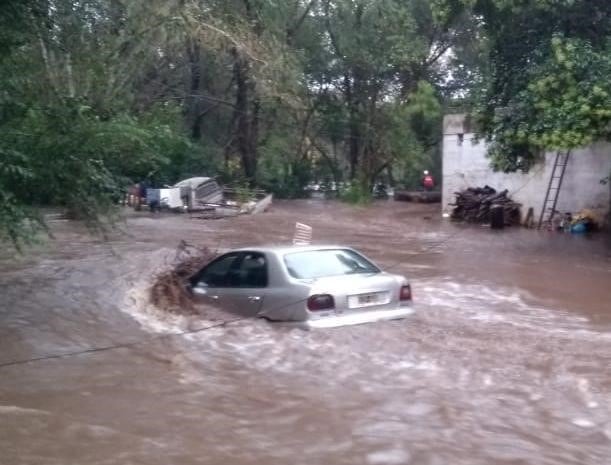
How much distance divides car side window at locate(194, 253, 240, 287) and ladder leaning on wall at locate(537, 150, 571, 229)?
16652 mm

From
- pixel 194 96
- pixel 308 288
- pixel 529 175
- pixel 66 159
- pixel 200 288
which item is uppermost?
pixel 194 96

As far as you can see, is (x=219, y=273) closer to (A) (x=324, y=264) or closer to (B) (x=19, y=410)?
(A) (x=324, y=264)

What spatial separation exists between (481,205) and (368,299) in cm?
1886

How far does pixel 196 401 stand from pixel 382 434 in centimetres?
181

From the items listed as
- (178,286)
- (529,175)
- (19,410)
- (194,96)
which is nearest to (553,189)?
(529,175)

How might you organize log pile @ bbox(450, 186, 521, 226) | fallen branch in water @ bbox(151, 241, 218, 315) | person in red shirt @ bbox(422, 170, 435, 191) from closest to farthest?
fallen branch in water @ bbox(151, 241, 218, 315), log pile @ bbox(450, 186, 521, 226), person in red shirt @ bbox(422, 170, 435, 191)

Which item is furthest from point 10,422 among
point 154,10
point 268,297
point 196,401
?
point 154,10

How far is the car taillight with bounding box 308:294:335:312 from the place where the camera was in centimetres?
974

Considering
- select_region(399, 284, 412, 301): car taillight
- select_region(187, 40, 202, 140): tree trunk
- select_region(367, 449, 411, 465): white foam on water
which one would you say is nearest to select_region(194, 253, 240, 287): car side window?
select_region(399, 284, 412, 301): car taillight

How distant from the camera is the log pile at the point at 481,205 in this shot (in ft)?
90.6

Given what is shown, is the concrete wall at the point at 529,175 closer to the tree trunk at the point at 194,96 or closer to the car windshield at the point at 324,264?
the tree trunk at the point at 194,96

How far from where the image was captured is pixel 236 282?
10.9 meters

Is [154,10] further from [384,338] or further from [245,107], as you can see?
[245,107]

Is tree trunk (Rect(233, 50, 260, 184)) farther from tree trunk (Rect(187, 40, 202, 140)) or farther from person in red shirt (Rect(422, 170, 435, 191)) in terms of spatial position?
person in red shirt (Rect(422, 170, 435, 191))
